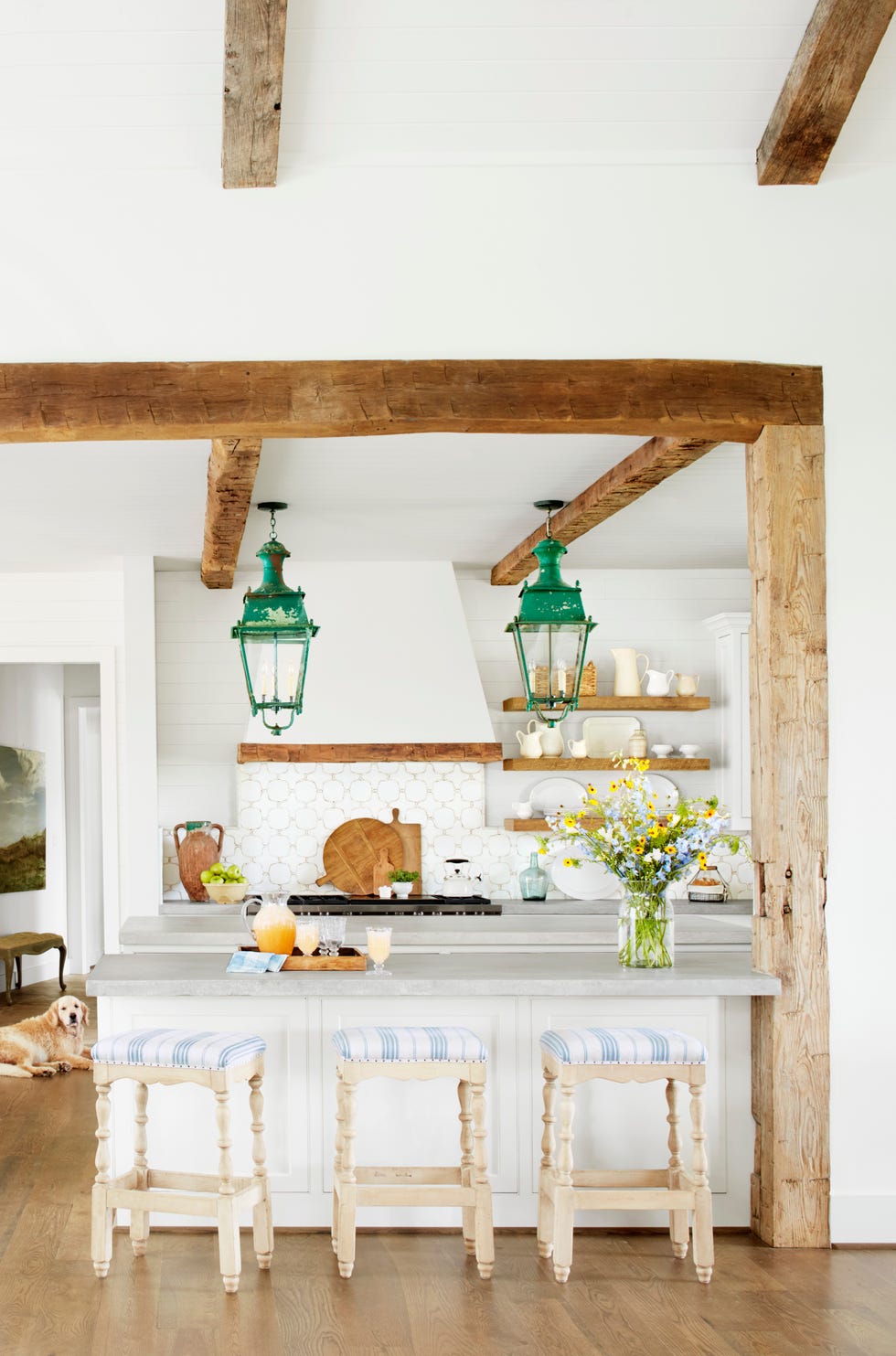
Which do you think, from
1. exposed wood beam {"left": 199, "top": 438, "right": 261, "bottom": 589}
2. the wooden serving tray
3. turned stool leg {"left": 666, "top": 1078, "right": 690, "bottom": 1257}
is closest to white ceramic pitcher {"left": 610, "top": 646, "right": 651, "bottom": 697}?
exposed wood beam {"left": 199, "top": 438, "right": 261, "bottom": 589}

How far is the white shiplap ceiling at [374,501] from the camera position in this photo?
190 inches

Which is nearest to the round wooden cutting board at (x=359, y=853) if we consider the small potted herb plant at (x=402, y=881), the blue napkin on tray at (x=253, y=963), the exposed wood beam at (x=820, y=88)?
the small potted herb plant at (x=402, y=881)

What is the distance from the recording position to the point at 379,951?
4023mm

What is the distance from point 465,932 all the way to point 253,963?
2.17 metres

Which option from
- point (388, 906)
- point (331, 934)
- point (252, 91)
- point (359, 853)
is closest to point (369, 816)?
point (359, 853)

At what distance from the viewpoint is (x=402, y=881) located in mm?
7117

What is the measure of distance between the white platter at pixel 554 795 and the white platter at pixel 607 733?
22 cm

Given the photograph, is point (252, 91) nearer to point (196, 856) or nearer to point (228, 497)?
point (228, 497)

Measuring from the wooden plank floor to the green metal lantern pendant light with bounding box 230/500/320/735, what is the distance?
2.20 metres

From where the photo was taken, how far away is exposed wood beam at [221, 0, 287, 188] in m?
3.19

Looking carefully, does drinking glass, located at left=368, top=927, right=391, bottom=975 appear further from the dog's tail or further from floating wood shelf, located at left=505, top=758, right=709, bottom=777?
floating wood shelf, located at left=505, top=758, right=709, bottom=777

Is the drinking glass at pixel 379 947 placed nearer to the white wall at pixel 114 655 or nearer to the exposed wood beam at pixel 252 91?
the exposed wood beam at pixel 252 91

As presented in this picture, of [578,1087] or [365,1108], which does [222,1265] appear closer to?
[365,1108]

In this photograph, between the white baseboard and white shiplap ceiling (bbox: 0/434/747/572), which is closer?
the white baseboard
